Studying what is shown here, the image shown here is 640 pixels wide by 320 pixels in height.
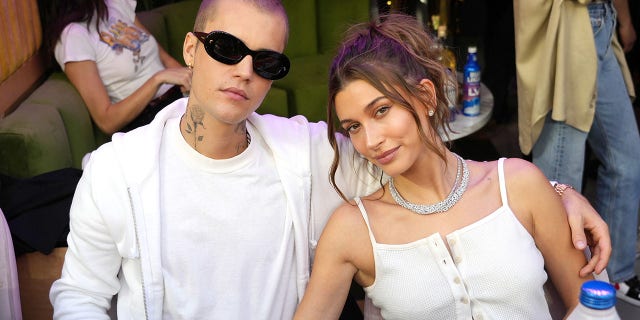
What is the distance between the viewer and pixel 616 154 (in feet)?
10.3

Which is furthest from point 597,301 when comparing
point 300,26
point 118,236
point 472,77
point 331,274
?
point 300,26

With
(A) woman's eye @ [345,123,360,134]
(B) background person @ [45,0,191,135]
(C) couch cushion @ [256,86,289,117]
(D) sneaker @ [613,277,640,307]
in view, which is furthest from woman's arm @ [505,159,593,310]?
(C) couch cushion @ [256,86,289,117]

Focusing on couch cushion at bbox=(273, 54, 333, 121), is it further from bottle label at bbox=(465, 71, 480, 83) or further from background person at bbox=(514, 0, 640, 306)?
background person at bbox=(514, 0, 640, 306)

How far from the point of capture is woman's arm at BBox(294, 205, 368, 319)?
1.80 metres

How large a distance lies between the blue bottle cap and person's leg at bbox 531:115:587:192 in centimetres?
192

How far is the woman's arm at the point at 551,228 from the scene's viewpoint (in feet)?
6.04

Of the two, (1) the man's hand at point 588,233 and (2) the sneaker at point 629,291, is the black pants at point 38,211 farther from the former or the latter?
(2) the sneaker at point 629,291

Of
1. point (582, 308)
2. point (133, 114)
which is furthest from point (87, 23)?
point (582, 308)

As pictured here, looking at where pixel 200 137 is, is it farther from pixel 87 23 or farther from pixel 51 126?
pixel 87 23

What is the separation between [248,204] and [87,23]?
1817mm

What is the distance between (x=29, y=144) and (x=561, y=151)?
6.87 ft

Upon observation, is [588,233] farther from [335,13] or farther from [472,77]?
[335,13]

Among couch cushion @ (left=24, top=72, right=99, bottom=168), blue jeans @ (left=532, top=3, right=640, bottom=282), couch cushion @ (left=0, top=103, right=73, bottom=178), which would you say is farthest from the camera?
couch cushion @ (left=24, top=72, right=99, bottom=168)

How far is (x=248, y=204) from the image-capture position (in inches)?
76.7
